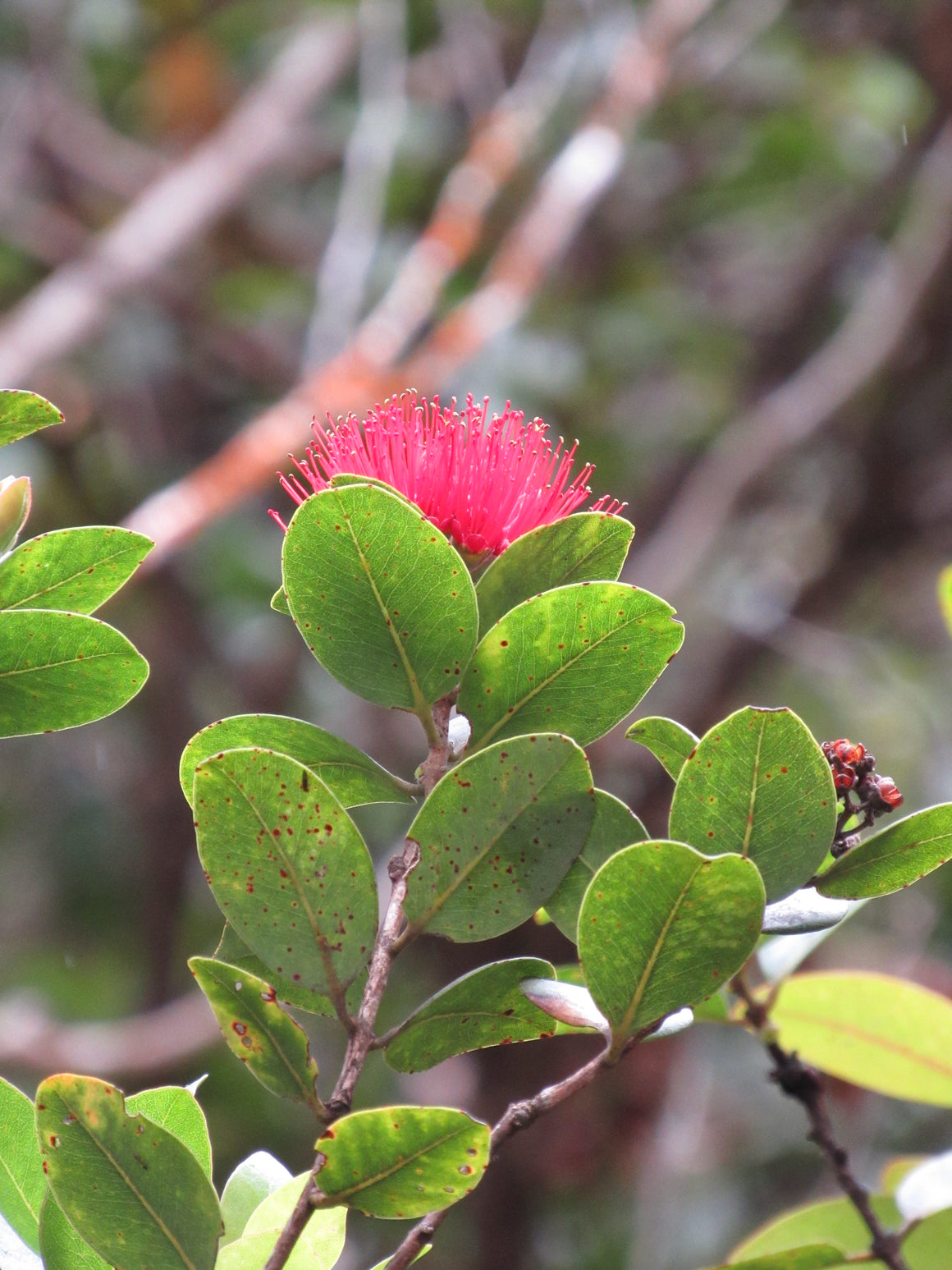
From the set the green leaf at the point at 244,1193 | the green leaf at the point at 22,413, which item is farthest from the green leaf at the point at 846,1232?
the green leaf at the point at 22,413

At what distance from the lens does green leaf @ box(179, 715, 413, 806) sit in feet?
1.56

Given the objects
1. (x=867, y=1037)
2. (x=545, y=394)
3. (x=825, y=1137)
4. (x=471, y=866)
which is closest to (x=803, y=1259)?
(x=825, y=1137)

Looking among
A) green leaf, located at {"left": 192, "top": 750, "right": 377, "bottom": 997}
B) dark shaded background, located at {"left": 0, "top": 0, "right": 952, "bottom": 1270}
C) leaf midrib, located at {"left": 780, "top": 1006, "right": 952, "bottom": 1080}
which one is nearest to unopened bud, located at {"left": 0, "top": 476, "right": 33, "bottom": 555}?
green leaf, located at {"left": 192, "top": 750, "right": 377, "bottom": 997}

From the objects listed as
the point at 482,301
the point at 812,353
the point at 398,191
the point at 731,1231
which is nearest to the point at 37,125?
the point at 398,191

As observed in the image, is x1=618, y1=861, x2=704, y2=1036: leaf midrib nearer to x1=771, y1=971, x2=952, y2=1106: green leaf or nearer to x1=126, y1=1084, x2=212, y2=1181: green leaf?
x1=126, y1=1084, x2=212, y2=1181: green leaf

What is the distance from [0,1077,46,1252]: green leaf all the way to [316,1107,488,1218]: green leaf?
14 centimetres

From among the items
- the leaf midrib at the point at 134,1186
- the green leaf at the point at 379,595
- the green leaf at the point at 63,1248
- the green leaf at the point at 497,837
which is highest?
the green leaf at the point at 379,595

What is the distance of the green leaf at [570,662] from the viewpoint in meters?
0.45

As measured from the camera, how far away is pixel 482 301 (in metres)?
2.57

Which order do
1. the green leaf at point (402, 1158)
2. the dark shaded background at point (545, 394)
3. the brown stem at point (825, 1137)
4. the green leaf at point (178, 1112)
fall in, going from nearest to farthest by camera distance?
the green leaf at point (402, 1158) → the green leaf at point (178, 1112) → the brown stem at point (825, 1137) → the dark shaded background at point (545, 394)

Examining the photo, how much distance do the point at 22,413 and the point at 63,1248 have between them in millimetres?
278

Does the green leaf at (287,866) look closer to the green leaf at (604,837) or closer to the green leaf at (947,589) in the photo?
the green leaf at (604,837)

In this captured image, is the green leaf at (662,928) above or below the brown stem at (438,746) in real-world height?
below

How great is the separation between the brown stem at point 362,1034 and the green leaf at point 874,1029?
1.24ft
